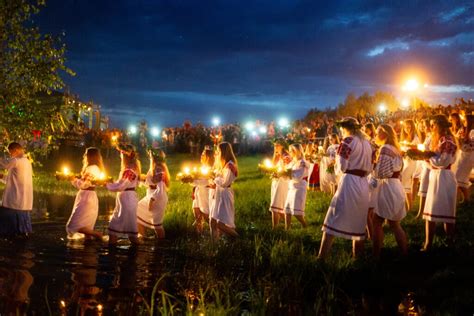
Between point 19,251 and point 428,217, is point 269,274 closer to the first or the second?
point 428,217

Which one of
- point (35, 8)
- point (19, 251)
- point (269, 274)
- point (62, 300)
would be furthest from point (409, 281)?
point (35, 8)

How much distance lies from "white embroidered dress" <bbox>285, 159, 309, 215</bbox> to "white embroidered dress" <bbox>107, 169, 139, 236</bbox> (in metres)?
3.48

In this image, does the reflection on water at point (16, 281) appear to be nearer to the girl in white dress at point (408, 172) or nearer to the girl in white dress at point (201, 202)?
the girl in white dress at point (201, 202)

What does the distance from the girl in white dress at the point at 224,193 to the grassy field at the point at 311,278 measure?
51 cm

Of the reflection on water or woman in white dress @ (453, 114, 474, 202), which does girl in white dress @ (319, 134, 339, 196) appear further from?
the reflection on water

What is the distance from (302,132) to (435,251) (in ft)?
85.1

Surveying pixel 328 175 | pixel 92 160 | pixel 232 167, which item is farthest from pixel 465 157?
pixel 92 160

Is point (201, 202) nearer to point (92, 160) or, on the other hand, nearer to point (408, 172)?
point (92, 160)

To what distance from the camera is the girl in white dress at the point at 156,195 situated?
36.9ft

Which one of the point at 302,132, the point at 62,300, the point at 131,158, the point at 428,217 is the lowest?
the point at 62,300

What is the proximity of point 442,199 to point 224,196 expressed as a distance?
411cm

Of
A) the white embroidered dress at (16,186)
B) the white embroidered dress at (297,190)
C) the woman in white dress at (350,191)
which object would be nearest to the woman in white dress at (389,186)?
the woman in white dress at (350,191)

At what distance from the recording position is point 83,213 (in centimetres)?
1077

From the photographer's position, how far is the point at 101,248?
10.1 m
